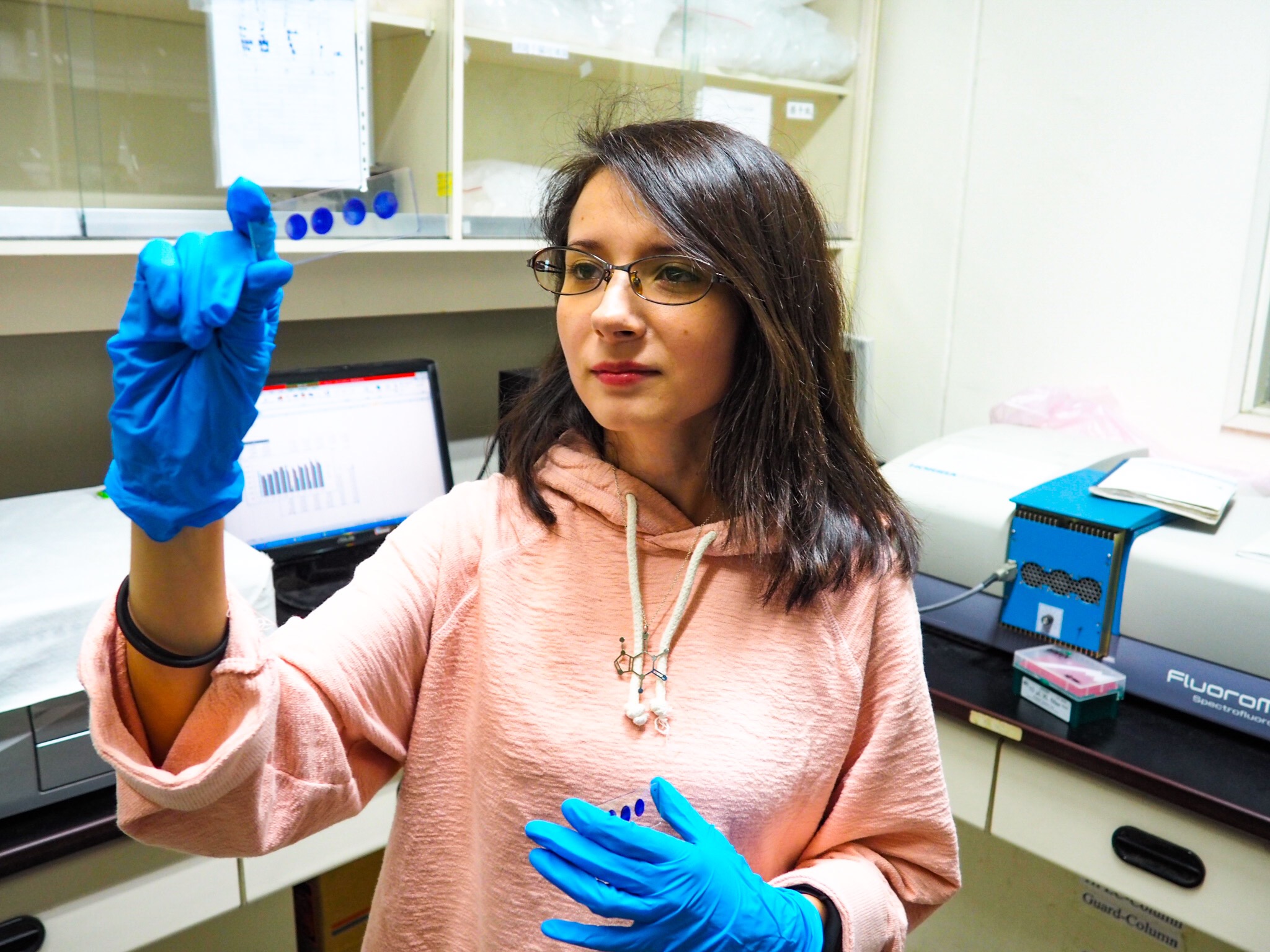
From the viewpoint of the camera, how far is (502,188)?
1822 millimetres

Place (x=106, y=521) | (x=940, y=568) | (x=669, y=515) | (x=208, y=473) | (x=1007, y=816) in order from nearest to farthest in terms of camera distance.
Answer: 1. (x=208, y=473)
2. (x=669, y=515)
3. (x=106, y=521)
4. (x=1007, y=816)
5. (x=940, y=568)

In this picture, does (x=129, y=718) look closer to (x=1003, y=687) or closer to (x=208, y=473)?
(x=208, y=473)

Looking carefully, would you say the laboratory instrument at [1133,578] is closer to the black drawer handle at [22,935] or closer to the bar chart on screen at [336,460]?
the bar chart on screen at [336,460]

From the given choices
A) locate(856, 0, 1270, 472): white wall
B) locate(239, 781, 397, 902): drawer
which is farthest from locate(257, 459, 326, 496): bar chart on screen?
locate(856, 0, 1270, 472): white wall

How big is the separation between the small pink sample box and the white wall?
29.5 inches

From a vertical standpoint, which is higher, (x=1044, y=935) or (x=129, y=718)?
(x=129, y=718)

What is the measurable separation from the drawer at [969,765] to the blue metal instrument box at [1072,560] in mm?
192

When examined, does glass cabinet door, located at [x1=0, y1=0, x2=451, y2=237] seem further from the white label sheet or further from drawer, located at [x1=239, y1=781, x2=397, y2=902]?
drawer, located at [x1=239, y1=781, x2=397, y2=902]

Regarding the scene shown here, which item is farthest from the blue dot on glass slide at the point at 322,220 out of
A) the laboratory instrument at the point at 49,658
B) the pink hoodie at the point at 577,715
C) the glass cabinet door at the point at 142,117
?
the pink hoodie at the point at 577,715

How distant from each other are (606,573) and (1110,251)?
5.39ft

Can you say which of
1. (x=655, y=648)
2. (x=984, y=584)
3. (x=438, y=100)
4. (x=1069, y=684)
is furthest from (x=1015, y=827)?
(x=438, y=100)

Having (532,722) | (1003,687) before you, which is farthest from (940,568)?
(532,722)

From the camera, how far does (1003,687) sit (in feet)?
5.16

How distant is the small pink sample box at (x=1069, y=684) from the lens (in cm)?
145
